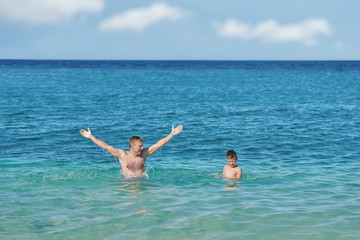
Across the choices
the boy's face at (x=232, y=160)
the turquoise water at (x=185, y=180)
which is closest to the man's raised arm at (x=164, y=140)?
the turquoise water at (x=185, y=180)

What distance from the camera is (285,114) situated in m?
29.5

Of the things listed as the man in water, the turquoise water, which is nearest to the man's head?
the man in water

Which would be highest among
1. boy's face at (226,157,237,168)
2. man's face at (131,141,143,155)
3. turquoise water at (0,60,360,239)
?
man's face at (131,141,143,155)

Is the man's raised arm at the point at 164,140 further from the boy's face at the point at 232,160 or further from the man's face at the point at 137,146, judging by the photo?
the boy's face at the point at 232,160

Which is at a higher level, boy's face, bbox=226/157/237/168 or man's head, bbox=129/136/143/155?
man's head, bbox=129/136/143/155

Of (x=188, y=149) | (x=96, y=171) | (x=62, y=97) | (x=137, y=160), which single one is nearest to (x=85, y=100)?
(x=62, y=97)

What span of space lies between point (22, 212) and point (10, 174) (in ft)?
13.0

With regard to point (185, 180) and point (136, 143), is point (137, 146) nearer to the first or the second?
point (136, 143)

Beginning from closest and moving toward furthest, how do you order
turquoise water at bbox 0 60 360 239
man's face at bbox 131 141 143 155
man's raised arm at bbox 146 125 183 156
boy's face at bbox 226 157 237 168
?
turquoise water at bbox 0 60 360 239 < man's raised arm at bbox 146 125 183 156 < man's face at bbox 131 141 143 155 < boy's face at bbox 226 157 237 168

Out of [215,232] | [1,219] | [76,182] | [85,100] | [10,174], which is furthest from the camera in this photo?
[85,100]

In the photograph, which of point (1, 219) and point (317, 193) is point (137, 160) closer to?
point (1, 219)

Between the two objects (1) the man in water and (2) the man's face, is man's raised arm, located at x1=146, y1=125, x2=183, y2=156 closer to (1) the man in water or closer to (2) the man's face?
(1) the man in water

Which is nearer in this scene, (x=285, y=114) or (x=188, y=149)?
(x=188, y=149)

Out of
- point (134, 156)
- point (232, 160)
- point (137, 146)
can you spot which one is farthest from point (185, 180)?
point (137, 146)
